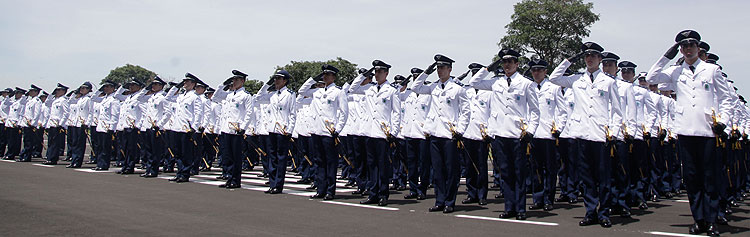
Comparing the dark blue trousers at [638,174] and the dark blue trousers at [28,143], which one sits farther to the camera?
the dark blue trousers at [28,143]

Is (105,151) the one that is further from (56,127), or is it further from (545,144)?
(545,144)

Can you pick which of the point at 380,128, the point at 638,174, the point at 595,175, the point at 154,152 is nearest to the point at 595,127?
the point at 595,175

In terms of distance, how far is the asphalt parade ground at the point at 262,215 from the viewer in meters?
7.16

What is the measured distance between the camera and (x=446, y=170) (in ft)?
30.6

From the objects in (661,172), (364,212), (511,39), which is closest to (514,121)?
(364,212)

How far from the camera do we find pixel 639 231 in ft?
23.6

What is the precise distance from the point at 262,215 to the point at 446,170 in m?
2.81

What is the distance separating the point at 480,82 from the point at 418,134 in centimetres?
200

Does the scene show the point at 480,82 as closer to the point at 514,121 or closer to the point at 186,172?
the point at 514,121

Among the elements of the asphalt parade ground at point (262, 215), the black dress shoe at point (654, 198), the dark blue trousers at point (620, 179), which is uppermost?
the dark blue trousers at point (620, 179)

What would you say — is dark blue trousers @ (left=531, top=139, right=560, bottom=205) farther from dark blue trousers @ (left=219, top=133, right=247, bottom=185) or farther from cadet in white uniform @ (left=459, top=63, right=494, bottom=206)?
dark blue trousers @ (left=219, top=133, right=247, bottom=185)

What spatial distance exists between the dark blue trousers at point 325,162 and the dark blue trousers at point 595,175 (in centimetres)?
446

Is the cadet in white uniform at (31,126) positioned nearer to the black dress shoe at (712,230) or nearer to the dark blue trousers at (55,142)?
the dark blue trousers at (55,142)

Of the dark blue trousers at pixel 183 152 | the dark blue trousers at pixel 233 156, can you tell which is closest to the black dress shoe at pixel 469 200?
the dark blue trousers at pixel 233 156
